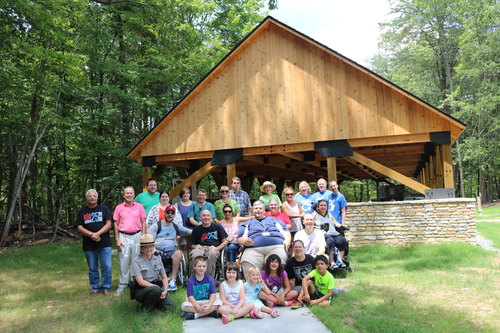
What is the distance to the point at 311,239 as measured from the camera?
6258mm

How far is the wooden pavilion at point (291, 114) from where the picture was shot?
32.8ft

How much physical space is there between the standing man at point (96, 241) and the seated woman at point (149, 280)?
4.61ft

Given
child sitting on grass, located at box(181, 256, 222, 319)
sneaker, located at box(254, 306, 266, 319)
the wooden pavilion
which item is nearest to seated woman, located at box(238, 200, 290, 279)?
child sitting on grass, located at box(181, 256, 222, 319)

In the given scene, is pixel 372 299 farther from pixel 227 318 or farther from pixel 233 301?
pixel 227 318

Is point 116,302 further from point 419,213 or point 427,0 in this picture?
point 427,0

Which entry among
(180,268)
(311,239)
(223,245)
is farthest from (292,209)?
(180,268)

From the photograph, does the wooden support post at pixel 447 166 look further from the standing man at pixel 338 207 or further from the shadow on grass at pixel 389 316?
the shadow on grass at pixel 389 316

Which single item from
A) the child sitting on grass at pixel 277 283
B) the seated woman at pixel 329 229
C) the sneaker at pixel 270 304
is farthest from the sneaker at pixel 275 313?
the seated woman at pixel 329 229

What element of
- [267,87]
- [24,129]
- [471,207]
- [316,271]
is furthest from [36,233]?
[471,207]

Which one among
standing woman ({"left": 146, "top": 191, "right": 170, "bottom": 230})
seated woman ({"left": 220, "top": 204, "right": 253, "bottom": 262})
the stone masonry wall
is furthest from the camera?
the stone masonry wall

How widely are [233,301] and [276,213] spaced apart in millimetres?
1914

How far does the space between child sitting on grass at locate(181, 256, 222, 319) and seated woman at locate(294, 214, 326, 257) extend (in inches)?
70.1

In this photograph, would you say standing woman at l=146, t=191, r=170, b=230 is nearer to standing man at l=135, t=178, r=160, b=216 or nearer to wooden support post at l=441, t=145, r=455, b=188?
standing man at l=135, t=178, r=160, b=216

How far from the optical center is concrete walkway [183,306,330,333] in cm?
423
